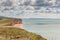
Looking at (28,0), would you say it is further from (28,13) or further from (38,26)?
(38,26)

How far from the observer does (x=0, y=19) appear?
259 centimetres

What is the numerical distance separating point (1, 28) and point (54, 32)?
902 millimetres

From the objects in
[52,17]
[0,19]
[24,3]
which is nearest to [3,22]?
[0,19]

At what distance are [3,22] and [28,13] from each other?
46 cm

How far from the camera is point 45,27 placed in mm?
2553

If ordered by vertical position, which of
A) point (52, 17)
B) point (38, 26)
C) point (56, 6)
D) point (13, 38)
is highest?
point (56, 6)

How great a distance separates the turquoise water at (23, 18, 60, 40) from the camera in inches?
99.8

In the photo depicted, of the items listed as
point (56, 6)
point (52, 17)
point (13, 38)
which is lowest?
point (13, 38)

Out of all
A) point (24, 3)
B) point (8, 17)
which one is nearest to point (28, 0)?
point (24, 3)

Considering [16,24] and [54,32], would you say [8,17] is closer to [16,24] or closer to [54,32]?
[16,24]

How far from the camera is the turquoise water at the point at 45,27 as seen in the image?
8.32 feet

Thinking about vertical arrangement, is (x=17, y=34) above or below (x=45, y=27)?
below

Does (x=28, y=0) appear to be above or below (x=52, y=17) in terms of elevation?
above

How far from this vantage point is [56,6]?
2611 millimetres
